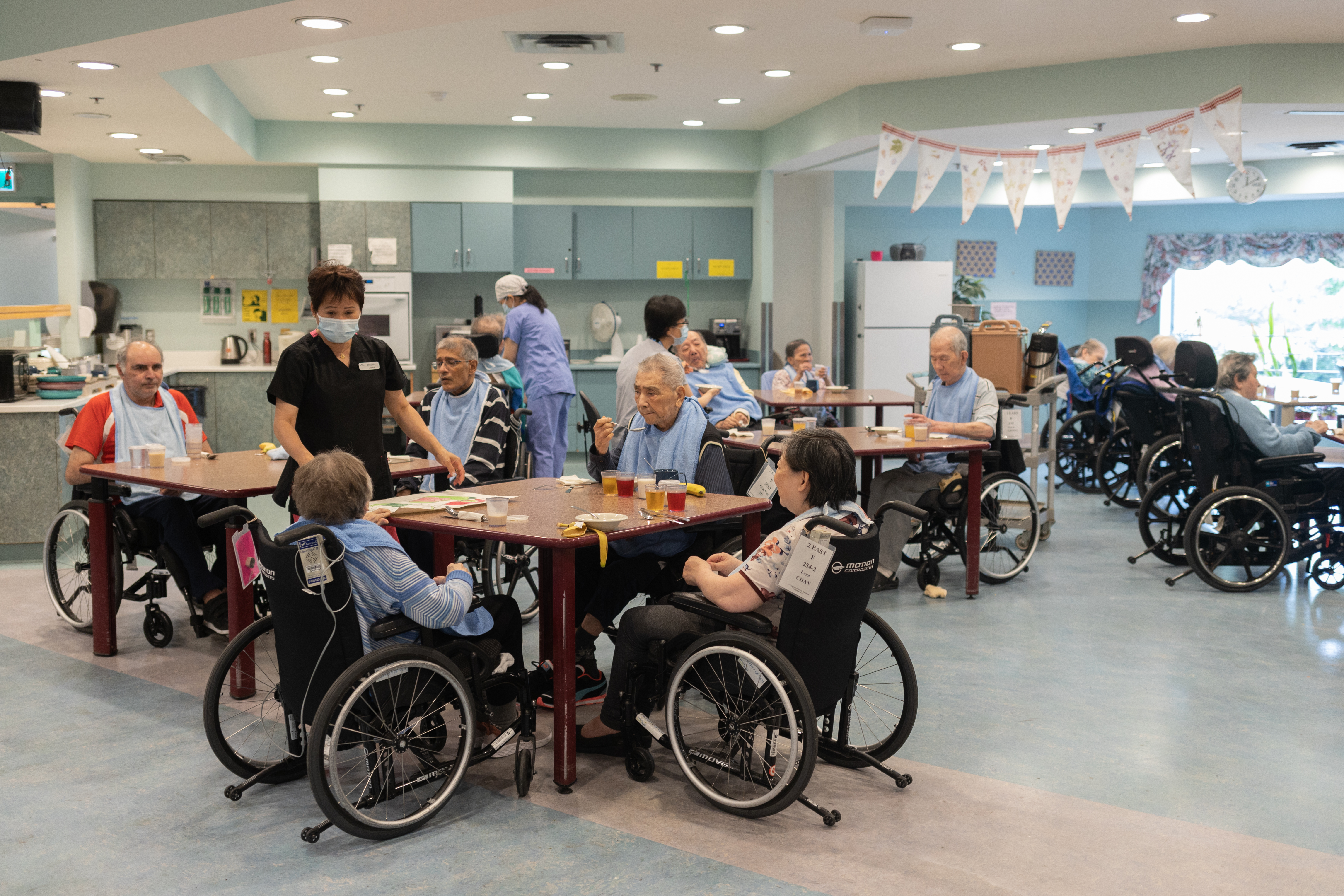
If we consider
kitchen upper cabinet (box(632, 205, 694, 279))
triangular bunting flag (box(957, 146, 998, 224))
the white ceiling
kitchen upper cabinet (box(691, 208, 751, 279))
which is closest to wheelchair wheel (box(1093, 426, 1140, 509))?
triangular bunting flag (box(957, 146, 998, 224))

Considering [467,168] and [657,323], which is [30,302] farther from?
[657,323]

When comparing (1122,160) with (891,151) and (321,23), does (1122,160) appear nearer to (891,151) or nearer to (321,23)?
(891,151)

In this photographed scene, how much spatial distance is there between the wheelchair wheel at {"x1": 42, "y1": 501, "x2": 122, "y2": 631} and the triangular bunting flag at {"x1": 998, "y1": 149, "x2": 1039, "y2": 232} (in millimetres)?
6006

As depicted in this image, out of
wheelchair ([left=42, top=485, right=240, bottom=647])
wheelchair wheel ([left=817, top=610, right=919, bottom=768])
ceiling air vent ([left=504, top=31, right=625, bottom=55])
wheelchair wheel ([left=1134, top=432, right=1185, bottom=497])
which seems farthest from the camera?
wheelchair wheel ([left=1134, top=432, right=1185, bottom=497])

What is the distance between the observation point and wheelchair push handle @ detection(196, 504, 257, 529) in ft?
10.1

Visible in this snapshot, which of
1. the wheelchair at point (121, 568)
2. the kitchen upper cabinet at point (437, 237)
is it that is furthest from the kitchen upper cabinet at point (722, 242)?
the wheelchair at point (121, 568)

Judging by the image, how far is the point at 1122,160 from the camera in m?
7.27

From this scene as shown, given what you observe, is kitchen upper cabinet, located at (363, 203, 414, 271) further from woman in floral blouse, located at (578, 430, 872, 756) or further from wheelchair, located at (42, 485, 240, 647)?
→ woman in floral blouse, located at (578, 430, 872, 756)

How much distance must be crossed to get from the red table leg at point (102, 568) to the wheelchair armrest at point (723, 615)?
2432 mm

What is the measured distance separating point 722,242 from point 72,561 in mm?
6374

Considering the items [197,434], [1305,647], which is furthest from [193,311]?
[1305,647]

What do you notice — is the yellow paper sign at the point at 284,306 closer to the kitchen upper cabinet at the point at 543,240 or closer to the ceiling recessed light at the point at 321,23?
the kitchen upper cabinet at the point at 543,240

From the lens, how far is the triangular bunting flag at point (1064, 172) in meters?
7.34

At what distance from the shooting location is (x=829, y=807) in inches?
117
